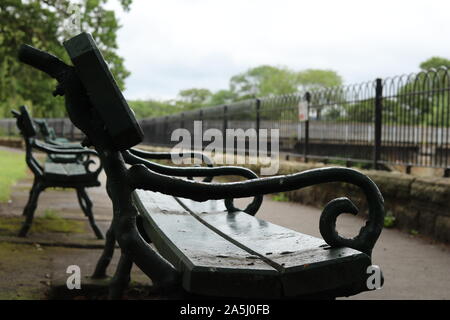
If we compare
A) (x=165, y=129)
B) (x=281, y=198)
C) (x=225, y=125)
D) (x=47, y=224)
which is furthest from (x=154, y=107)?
(x=47, y=224)

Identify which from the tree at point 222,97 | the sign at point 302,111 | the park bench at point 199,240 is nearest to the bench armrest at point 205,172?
the park bench at point 199,240

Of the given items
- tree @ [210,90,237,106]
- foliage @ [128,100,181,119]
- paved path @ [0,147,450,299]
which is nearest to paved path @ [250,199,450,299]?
paved path @ [0,147,450,299]

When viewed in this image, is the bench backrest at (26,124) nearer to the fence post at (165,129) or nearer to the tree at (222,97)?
the fence post at (165,129)

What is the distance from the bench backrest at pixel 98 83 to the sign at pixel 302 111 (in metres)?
9.62

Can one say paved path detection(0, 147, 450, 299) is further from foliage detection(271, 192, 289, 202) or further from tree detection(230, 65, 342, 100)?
tree detection(230, 65, 342, 100)

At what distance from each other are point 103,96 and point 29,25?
5610 mm

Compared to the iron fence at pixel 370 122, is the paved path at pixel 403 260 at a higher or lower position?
lower

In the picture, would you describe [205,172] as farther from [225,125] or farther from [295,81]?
[295,81]

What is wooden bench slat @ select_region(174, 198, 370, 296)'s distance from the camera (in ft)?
4.73

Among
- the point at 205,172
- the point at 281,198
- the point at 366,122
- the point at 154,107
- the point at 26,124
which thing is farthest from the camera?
the point at 154,107

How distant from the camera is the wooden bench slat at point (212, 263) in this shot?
4.53ft

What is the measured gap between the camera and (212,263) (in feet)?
4.79

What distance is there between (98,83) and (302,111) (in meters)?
9.79
